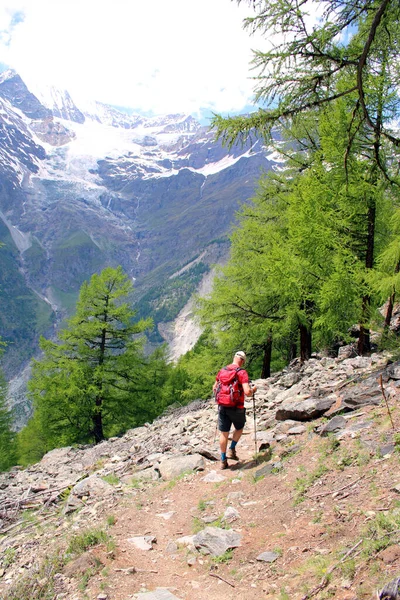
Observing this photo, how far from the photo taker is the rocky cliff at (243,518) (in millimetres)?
3789

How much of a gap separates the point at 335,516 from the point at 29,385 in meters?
17.9

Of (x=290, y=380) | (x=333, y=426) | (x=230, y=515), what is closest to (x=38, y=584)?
(x=230, y=515)

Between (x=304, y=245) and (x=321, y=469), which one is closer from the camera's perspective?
(x=321, y=469)

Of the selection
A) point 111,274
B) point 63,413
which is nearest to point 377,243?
point 111,274

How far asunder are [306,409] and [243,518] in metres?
3.18

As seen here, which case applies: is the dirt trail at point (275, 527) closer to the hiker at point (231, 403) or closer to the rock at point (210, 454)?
the hiker at point (231, 403)

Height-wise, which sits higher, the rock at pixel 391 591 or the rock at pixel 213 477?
the rock at pixel 391 591

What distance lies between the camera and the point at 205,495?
255 inches

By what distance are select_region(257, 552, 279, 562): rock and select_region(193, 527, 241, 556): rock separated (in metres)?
0.46

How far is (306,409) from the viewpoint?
8.04m

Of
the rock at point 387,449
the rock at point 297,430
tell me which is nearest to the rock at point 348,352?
the rock at point 297,430

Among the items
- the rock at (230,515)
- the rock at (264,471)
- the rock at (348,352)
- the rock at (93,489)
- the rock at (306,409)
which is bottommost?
the rock at (93,489)

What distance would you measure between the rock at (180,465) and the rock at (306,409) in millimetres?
1976

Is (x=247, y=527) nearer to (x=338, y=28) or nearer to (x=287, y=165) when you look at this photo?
(x=338, y=28)
